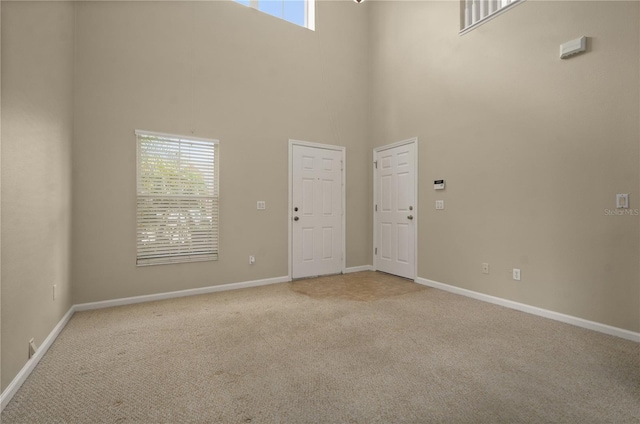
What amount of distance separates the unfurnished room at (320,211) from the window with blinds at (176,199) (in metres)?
0.03

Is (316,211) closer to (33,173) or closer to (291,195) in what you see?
(291,195)

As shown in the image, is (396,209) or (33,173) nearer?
(33,173)

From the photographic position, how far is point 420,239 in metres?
4.35

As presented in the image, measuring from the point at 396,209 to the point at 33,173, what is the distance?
4151 millimetres

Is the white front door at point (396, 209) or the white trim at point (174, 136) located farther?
the white front door at point (396, 209)

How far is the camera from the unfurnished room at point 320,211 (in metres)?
1.84

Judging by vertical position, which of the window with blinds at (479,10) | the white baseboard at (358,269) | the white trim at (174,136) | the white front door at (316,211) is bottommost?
the white baseboard at (358,269)

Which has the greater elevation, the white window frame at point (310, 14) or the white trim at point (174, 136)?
the white window frame at point (310, 14)

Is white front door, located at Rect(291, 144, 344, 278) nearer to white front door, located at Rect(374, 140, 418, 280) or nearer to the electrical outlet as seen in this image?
white front door, located at Rect(374, 140, 418, 280)

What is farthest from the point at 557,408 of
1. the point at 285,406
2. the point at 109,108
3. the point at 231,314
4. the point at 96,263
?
the point at 109,108

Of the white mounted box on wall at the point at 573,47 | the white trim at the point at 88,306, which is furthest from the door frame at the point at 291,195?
the white mounted box on wall at the point at 573,47

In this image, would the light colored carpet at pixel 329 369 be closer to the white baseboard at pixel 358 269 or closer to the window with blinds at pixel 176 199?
the window with blinds at pixel 176 199

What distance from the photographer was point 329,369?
80.8 inches

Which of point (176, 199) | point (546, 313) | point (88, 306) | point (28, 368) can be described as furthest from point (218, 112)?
Result: point (546, 313)
